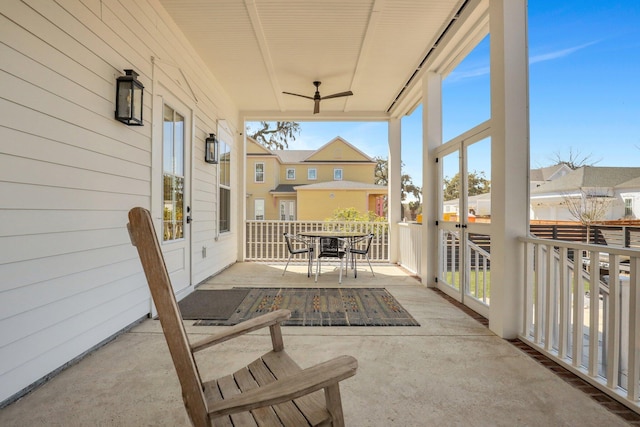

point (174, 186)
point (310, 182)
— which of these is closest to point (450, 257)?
point (174, 186)

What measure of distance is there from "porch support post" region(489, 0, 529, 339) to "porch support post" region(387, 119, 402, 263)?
3990 millimetres

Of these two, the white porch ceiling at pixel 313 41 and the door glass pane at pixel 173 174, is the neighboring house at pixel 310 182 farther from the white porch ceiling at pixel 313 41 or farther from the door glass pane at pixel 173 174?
the door glass pane at pixel 173 174

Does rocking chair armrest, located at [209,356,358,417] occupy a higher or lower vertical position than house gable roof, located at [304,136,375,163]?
lower

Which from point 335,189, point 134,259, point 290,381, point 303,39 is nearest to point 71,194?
point 134,259

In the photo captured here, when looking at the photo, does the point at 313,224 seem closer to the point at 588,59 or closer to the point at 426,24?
the point at 426,24

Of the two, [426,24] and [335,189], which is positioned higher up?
[426,24]

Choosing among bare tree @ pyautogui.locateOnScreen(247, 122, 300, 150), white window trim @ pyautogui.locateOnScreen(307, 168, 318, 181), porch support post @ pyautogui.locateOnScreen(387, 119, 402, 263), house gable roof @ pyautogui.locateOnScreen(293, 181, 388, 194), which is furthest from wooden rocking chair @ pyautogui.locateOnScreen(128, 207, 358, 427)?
bare tree @ pyautogui.locateOnScreen(247, 122, 300, 150)

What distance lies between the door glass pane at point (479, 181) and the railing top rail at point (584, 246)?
664 mm

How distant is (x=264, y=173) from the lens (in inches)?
613

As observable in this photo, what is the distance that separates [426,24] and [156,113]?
301 centimetres

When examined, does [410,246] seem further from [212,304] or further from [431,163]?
[212,304]

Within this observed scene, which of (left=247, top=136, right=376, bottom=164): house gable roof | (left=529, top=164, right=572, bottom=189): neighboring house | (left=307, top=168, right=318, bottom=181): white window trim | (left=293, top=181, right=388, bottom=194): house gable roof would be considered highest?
(left=247, top=136, right=376, bottom=164): house gable roof

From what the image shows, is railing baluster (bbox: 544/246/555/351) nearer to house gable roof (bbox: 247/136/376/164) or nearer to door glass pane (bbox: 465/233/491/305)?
door glass pane (bbox: 465/233/491/305)

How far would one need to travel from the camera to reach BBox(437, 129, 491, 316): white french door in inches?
136
